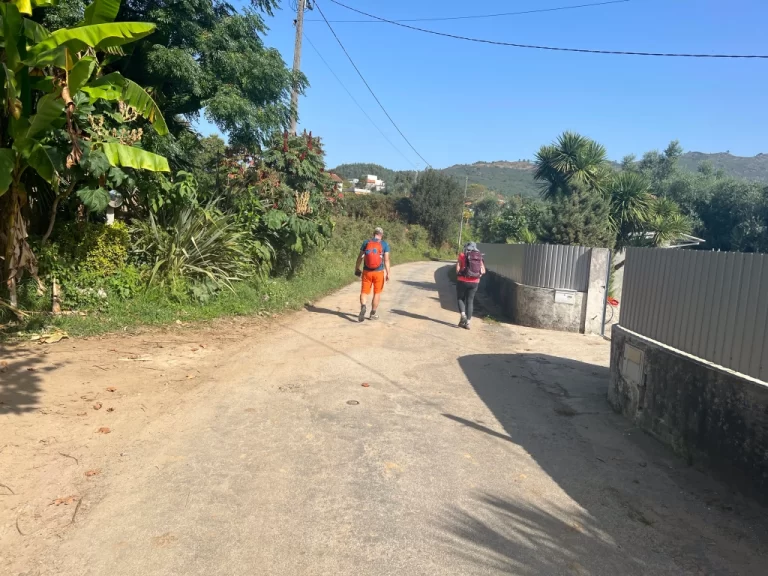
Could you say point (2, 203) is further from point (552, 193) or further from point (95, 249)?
point (552, 193)

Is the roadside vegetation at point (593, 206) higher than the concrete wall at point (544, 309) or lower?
higher

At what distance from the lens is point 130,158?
7223 millimetres

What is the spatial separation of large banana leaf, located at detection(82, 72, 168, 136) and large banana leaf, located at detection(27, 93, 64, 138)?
0.81m

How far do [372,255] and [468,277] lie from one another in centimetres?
197

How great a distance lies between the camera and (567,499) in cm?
404

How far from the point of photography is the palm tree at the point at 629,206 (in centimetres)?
1520

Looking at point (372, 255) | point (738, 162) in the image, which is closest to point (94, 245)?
point (372, 255)

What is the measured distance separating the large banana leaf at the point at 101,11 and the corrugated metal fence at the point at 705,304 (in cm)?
671

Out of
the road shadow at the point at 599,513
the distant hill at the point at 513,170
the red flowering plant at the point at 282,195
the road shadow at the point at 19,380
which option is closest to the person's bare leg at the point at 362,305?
the red flowering plant at the point at 282,195

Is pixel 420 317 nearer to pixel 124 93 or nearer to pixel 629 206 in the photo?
pixel 124 93

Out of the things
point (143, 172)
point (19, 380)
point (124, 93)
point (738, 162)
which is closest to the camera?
point (19, 380)

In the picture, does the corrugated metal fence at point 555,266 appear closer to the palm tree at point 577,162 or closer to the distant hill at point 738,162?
the palm tree at point 577,162

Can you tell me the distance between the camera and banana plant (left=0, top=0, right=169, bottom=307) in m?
5.98

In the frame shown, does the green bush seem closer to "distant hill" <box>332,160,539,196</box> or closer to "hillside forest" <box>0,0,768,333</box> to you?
"hillside forest" <box>0,0,768,333</box>
